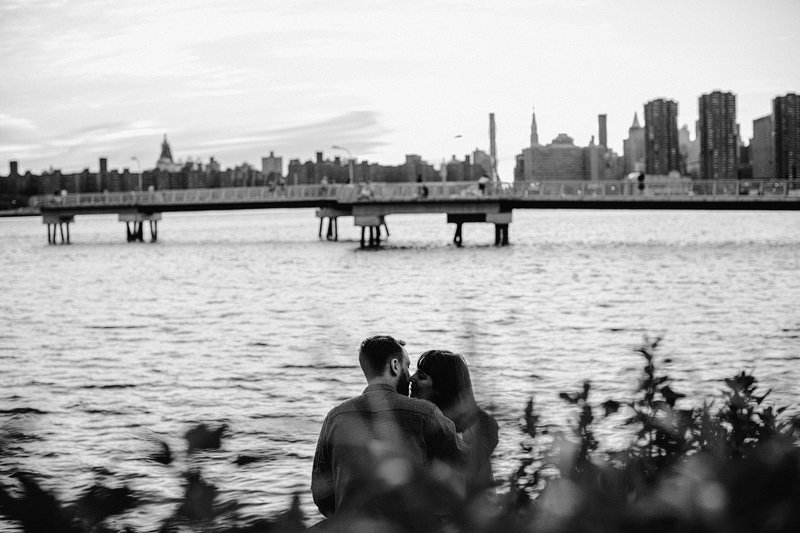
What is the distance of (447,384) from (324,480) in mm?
932

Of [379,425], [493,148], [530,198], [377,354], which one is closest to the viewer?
[379,425]

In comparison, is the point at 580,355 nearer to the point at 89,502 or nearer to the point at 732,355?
the point at 732,355

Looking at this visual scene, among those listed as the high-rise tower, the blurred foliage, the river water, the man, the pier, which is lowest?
the river water

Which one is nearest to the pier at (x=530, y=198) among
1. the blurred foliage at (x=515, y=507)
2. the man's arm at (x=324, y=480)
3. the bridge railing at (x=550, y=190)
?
the bridge railing at (x=550, y=190)

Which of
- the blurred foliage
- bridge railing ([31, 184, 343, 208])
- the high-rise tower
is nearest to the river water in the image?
the blurred foliage

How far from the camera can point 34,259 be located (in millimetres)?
86750

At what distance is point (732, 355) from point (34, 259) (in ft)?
→ 245

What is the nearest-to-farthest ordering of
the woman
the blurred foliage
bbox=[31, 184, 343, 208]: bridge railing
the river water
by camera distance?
the blurred foliage, the woman, the river water, bbox=[31, 184, 343, 208]: bridge railing

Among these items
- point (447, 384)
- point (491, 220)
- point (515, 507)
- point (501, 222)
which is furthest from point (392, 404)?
point (501, 222)

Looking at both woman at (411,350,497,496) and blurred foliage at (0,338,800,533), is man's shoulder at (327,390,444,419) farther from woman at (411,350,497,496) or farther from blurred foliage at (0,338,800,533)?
blurred foliage at (0,338,800,533)

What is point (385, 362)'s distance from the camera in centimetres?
565

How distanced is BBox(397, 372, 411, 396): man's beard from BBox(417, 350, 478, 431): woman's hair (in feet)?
0.44

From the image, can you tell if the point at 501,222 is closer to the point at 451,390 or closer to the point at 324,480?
the point at 451,390

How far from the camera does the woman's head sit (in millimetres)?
5891
